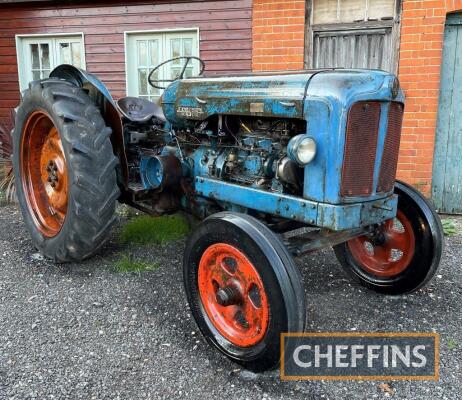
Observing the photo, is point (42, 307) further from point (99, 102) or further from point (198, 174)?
point (99, 102)

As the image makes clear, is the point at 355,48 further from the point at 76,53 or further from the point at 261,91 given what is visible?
the point at 76,53

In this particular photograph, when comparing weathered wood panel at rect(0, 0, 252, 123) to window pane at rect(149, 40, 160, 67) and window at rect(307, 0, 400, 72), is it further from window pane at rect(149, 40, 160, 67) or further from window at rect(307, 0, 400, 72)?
window at rect(307, 0, 400, 72)

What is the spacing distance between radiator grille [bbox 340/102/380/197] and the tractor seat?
1717 mm

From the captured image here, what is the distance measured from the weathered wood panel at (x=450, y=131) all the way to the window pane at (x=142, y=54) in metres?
3.76

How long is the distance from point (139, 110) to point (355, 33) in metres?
2.88

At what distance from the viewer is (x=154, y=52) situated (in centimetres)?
625

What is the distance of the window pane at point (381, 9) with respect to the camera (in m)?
5.11

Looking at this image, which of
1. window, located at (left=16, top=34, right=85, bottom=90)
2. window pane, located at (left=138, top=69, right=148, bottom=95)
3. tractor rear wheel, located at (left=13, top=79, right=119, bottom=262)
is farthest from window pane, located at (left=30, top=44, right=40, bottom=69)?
tractor rear wheel, located at (left=13, top=79, right=119, bottom=262)

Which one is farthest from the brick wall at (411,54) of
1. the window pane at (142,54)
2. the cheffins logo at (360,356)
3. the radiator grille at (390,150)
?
the cheffins logo at (360,356)

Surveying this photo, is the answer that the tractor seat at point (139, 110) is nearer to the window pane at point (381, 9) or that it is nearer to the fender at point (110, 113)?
the fender at point (110, 113)

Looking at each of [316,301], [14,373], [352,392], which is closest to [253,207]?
[316,301]

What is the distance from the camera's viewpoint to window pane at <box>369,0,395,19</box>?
5108 mm

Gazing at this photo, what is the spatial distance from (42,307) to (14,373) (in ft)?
2.35

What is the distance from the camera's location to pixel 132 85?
254 inches
